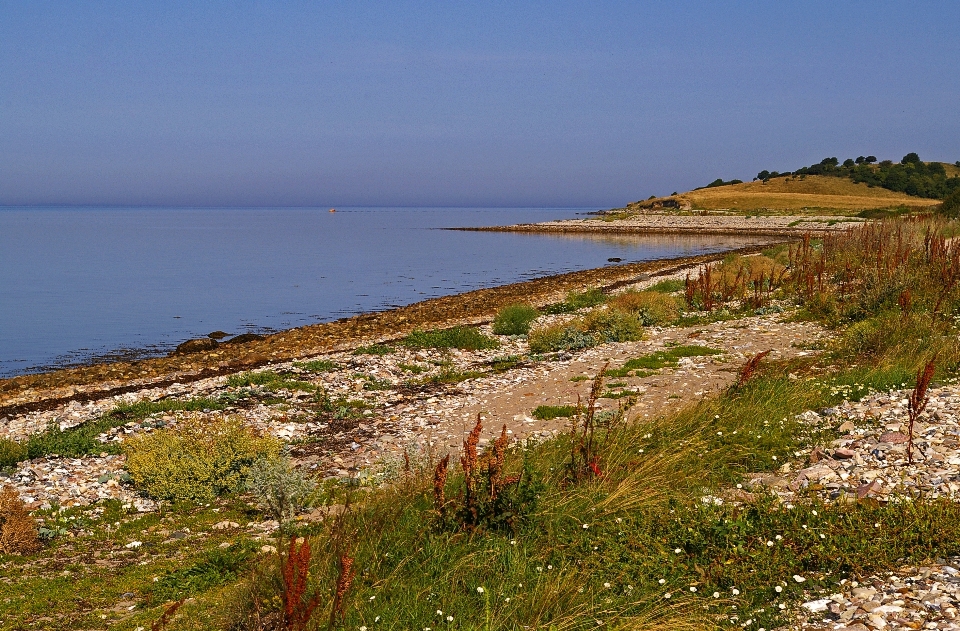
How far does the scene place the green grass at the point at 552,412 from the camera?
37.5 feet

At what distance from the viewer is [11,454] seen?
10523 millimetres

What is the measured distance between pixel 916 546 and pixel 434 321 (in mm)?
22512

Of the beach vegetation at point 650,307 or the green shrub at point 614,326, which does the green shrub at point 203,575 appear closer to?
the green shrub at point 614,326

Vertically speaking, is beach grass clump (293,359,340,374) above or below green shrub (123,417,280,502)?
below

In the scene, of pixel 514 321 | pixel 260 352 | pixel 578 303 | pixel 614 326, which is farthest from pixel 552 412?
pixel 578 303

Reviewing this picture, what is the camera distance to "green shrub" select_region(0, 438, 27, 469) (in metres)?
10.4

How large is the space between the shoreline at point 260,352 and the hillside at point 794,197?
255 feet

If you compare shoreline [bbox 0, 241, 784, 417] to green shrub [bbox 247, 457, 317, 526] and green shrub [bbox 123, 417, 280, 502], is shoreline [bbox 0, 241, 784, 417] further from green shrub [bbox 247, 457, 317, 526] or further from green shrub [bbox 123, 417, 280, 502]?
green shrub [bbox 247, 457, 317, 526]

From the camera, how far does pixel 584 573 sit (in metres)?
5.30

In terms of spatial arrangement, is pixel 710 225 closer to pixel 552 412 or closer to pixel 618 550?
pixel 552 412

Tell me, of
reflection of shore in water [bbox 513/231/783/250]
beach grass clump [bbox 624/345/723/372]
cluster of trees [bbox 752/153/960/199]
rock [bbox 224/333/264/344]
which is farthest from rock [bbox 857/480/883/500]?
cluster of trees [bbox 752/153/960/199]

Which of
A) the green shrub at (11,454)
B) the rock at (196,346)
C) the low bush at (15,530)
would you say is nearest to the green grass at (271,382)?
the green shrub at (11,454)

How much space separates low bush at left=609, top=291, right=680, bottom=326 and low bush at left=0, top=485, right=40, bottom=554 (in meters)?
15.3

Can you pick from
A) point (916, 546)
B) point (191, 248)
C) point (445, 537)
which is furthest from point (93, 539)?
point (191, 248)
